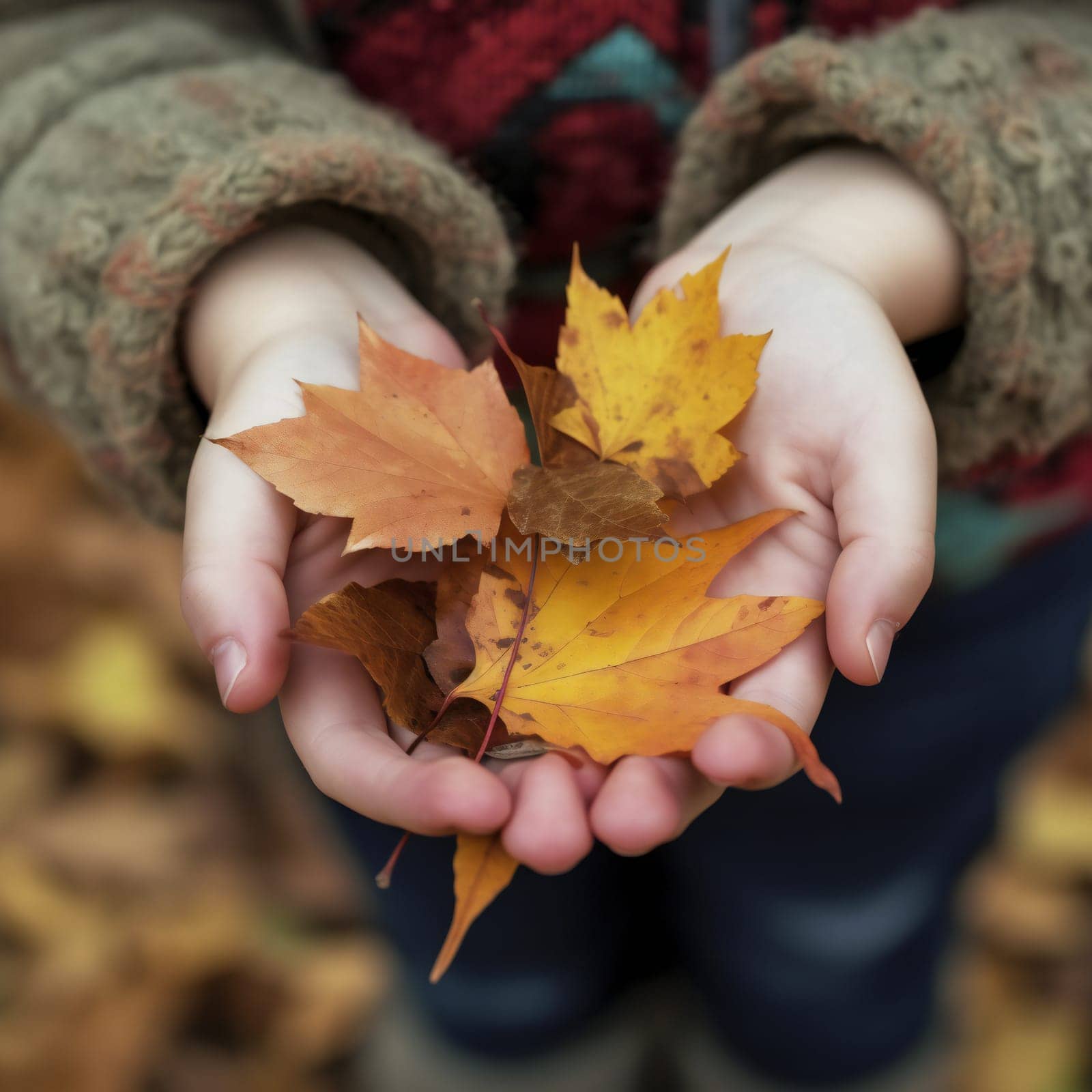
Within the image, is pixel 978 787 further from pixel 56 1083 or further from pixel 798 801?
pixel 56 1083

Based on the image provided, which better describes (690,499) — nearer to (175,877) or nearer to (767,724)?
(767,724)

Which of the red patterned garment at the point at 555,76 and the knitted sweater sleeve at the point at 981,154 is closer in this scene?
the knitted sweater sleeve at the point at 981,154

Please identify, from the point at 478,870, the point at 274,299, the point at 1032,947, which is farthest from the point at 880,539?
the point at 1032,947

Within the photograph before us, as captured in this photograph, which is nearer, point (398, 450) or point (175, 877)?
point (398, 450)

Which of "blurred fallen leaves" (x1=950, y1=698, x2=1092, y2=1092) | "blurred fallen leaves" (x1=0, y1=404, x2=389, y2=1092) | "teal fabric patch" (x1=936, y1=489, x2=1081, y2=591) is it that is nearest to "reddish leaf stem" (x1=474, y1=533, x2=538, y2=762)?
"teal fabric patch" (x1=936, y1=489, x2=1081, y2=591)

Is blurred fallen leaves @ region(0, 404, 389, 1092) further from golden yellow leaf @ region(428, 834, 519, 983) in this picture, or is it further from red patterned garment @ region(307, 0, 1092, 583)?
golden yellow leaf @ region(428, 834, 519, 983)

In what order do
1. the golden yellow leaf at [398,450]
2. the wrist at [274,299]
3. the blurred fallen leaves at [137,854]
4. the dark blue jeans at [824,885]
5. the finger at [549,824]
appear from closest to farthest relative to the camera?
the finger at [549,824]
the golden yellow leaf at [398,450]
the wrist at [274,299]
the dark blue jeans at [824,885]
the blurred fallen leaves at [137,854]

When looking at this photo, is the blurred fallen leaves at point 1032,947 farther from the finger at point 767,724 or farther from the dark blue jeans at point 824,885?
the finger at point 767,724

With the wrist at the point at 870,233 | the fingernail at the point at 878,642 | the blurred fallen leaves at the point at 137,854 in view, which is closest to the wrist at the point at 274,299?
the wrist at the point at 870,233

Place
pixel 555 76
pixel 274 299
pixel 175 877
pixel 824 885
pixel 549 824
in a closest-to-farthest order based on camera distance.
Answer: pixel 549 824 < pixel 274 299 < pixel 555 76 < pixel 824 885 < pixel 175 877
